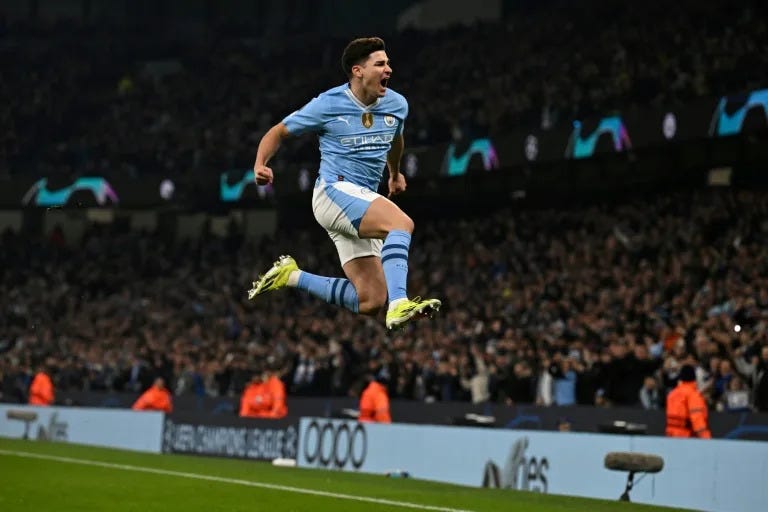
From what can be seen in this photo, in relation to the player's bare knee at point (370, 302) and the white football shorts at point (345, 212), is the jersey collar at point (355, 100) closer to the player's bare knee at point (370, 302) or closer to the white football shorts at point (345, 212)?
the white football shorts at point (345, 212)

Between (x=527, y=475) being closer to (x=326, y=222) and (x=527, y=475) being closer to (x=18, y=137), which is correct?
(x=326, y=222)

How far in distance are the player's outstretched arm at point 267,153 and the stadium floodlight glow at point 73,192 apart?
1205 inches

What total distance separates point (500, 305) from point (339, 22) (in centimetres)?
2791

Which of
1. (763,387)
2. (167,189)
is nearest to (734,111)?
(763,387)

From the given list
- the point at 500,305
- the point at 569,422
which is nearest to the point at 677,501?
the point at 569,422

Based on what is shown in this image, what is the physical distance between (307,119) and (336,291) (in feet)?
4.20

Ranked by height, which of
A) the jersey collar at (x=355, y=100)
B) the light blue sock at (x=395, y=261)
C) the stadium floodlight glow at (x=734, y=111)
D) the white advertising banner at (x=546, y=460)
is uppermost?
the stadium floodlight glow at (x=734, y=111)

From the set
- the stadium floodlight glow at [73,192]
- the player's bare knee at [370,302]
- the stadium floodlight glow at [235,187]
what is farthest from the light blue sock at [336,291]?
the stadium floodlight glow at [73,192]

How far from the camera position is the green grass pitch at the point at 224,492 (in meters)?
11.3

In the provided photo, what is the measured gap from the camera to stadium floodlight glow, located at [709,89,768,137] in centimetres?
2166

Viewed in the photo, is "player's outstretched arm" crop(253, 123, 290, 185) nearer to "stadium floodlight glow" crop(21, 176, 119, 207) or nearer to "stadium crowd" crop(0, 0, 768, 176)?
"stadium crowd" crop(0, 0, 768, 176)

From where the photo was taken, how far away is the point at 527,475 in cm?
1616

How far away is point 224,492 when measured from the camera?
41.3 ft

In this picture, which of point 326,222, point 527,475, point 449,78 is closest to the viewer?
point 326,222
